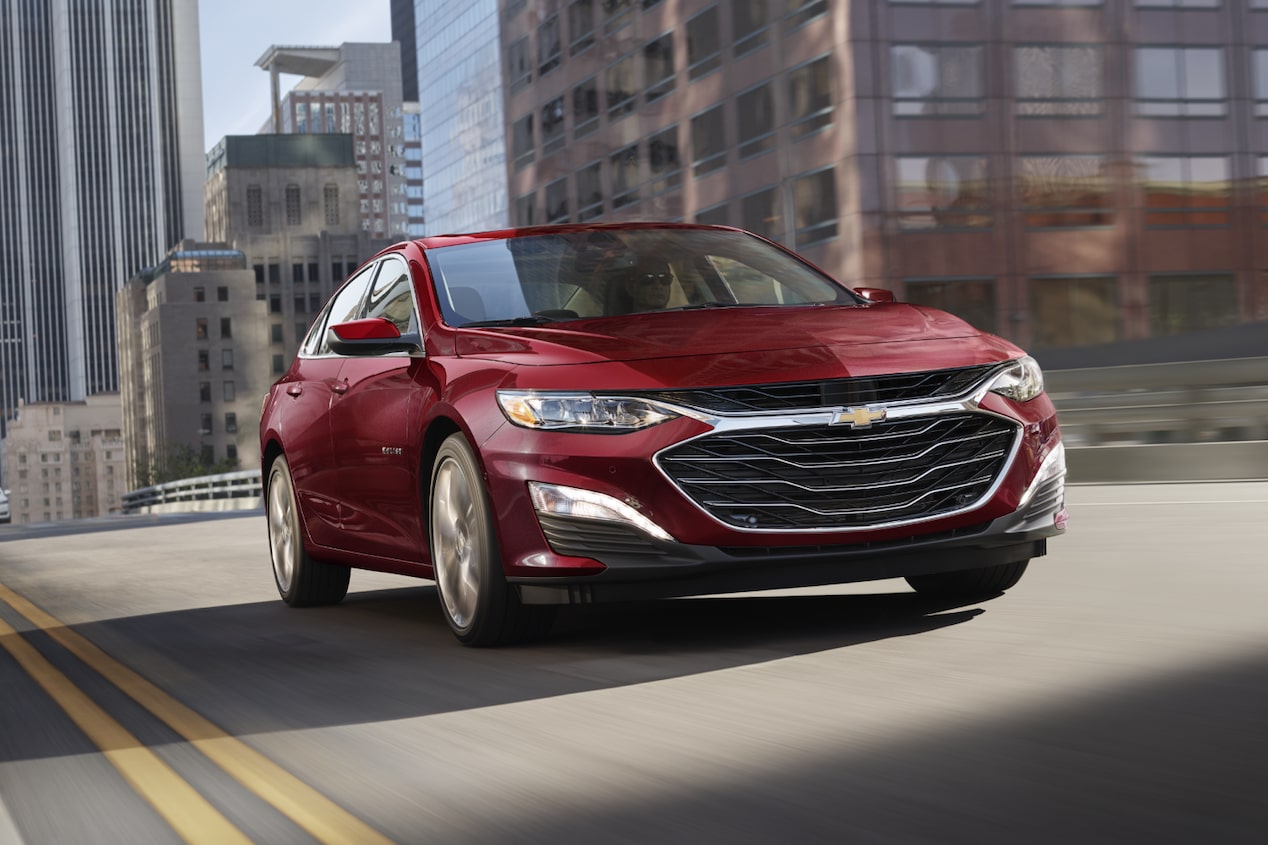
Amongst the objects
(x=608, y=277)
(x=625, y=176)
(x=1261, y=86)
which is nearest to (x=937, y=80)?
(x=1261, y=86)

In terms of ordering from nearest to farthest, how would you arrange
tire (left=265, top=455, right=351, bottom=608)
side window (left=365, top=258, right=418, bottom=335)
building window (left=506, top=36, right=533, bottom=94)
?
side window (left=365, top=258, right=418, bottom=335) → tire (left=265, top=455, right=351, bottom=608) → building window (left=506, top=36, right=533, bottom=94)

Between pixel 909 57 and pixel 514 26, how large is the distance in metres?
27.2

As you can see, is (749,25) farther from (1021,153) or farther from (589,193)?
(589,193)

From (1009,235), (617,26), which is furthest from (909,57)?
(617,26)

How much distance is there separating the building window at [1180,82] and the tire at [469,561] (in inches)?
1686

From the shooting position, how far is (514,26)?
224 ft

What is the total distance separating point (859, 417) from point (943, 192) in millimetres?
40238

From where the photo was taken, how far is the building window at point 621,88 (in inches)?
2250

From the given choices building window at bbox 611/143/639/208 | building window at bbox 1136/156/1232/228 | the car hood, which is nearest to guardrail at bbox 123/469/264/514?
building window at bbox 611/143/639/208

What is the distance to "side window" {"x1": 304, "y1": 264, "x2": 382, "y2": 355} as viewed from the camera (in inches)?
339

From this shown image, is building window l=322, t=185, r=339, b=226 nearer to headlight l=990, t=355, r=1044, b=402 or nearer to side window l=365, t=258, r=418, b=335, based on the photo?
side window l=365, t=258, r=418, b=335

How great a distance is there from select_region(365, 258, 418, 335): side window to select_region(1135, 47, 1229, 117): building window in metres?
41.5

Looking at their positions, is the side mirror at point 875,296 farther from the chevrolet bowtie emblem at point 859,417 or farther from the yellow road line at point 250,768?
the yellow road line at point 250,768

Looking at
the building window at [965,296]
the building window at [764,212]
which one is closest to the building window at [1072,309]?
the building window at [965,296]
